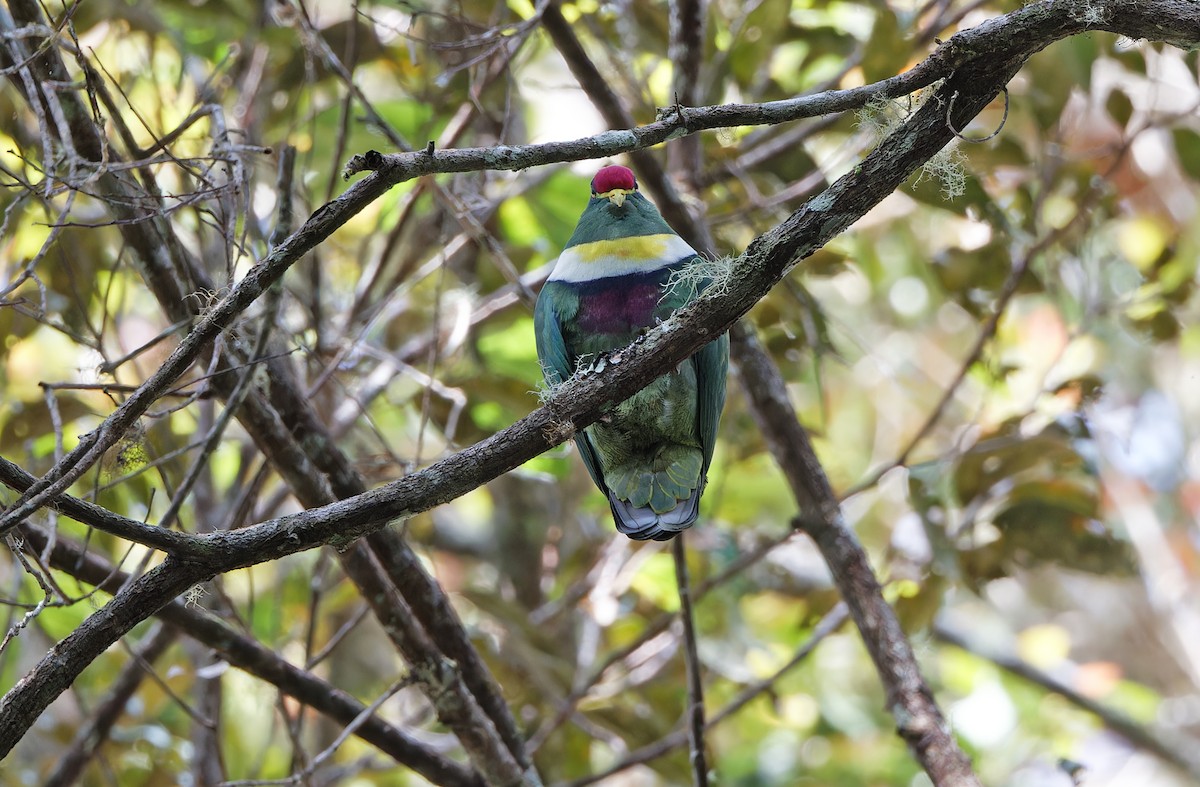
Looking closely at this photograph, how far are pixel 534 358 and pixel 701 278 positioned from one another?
1.34m

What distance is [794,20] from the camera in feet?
13.7

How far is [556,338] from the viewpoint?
2916 millimetres

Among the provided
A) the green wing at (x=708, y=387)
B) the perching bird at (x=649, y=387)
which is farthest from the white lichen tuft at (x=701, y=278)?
the green wing at (x=708, y=387)

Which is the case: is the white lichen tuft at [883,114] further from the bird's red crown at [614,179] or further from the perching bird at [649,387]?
the bird's red crown at [614,179]

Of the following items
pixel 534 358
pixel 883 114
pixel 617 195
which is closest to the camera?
pixel 883 114

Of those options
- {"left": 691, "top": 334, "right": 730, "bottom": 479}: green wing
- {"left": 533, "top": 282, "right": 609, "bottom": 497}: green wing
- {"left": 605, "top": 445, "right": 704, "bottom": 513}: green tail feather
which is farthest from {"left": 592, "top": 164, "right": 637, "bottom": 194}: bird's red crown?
{"left": 605, "top": 445, "right": 704, "bottom": 513}: green tail feather

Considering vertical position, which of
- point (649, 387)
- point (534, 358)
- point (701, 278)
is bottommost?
point (649, 387)

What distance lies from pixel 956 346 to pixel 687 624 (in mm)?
5642

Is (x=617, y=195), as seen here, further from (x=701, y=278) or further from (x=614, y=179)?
(x=701, y=278)

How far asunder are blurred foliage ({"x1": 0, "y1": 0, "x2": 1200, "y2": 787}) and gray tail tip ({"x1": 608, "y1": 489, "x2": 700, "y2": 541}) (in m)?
0.65

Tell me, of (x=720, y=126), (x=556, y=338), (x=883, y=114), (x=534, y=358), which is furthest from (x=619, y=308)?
(x=534, y=358)

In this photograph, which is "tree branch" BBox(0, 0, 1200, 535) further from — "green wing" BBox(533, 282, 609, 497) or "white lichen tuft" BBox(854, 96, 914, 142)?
"green wing" BBox(533, 282, 609, 497)

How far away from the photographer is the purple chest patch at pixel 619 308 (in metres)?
2.84

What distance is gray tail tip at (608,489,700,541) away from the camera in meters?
2.67
